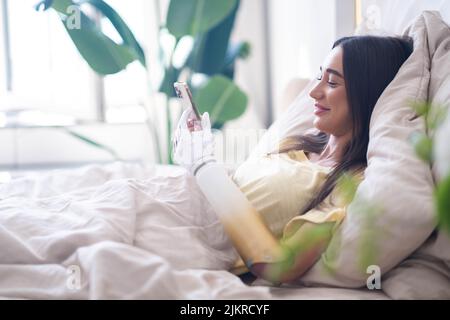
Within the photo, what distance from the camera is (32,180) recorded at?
1133 mm

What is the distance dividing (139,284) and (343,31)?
1005 millimetres

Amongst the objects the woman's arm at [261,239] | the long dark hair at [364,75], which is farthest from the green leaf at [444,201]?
the long dark hair at [364,75]

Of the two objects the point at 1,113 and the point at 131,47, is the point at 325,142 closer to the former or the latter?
the point at 131,47

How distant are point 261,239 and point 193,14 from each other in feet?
3.98

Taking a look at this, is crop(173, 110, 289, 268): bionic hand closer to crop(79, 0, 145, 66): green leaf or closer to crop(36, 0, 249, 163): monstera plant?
crop(36, 0, 249, 163): monstera plant

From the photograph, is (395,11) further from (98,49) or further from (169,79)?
(169,79)

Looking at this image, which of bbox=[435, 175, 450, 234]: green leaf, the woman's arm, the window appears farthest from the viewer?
the window

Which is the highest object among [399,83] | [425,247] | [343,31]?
[343,31]

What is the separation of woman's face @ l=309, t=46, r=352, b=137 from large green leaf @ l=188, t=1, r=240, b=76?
3.66 ft

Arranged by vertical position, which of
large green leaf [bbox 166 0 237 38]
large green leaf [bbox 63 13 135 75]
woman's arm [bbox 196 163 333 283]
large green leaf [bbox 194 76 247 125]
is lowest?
woman's arm [bbox 196 163 333 283]

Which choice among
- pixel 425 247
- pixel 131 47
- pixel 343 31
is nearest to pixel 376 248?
pixel 425 247

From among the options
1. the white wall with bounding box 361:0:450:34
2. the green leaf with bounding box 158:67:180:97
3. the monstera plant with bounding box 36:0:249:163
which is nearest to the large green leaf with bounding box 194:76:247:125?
the monstera plant with bounding box 36:0:249:163

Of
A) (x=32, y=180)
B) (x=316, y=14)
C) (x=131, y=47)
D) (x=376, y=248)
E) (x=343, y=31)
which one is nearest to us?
(x=376, y=248)

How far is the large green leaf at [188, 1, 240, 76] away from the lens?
2.00 m
